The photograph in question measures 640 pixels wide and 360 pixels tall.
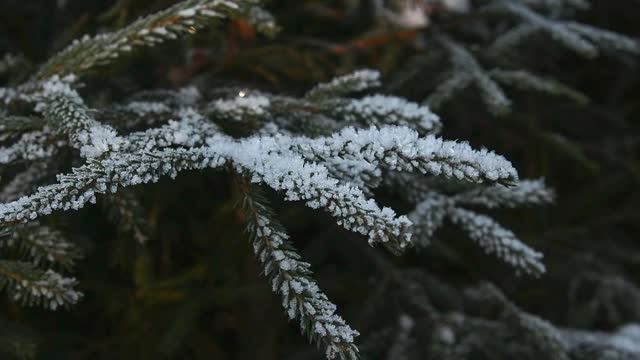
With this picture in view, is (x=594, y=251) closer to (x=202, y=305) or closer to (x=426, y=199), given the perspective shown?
(x=426, y=199)

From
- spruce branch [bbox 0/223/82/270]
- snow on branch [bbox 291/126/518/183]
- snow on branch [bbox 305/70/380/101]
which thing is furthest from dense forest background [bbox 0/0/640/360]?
snow on branch [bbox 291/126/518/183]

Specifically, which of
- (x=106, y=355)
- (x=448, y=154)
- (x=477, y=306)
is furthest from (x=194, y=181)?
(x=448, y=154)

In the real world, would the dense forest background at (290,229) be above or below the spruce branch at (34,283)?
below

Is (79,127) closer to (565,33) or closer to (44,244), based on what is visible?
(44,244)

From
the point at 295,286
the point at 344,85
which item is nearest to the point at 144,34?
the point at 344,85

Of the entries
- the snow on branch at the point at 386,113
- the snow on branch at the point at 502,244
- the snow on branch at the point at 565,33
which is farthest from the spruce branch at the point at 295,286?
the snow on branch at the point at 565,33

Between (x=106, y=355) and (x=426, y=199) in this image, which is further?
Answer: (x=106, y=355)

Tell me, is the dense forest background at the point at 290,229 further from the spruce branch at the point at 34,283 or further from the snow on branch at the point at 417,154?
the snow on branch at the point at 417,154

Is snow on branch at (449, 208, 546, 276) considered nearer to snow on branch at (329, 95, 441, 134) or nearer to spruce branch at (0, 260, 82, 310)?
snow on branch at (329, 95, 441, 134)
